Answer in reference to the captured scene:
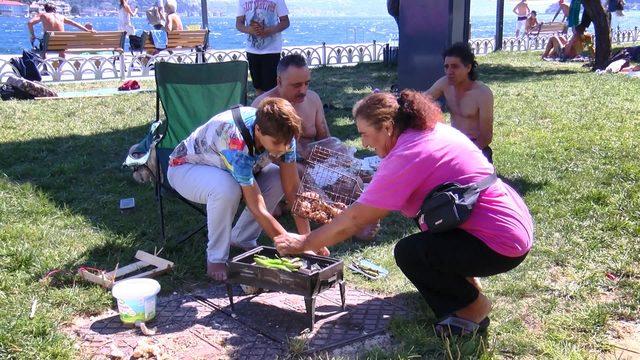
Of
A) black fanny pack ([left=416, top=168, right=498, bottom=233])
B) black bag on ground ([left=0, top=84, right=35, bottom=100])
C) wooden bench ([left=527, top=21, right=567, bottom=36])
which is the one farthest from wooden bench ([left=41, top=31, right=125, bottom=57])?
wooden bench ([left=527, top=21, right=567, bottom=36])

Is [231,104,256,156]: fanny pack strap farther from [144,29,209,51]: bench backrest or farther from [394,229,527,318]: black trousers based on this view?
[144,29,209,51]: bench backrest

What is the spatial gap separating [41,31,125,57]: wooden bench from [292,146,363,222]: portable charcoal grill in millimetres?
9622

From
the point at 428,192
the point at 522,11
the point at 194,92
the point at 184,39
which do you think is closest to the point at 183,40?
the point at 184,39

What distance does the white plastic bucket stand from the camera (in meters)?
3.17

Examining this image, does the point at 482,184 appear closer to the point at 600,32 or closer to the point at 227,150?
the point at 227,150

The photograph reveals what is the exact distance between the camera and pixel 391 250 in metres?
4.24

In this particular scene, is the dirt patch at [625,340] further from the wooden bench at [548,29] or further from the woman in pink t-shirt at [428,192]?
the wooden bench at [548,29]

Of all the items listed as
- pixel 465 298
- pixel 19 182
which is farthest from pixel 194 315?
pixel 19 182

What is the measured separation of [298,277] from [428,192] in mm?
739

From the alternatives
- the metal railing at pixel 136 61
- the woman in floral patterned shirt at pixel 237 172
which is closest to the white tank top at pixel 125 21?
the metal railing at pixel 136 61

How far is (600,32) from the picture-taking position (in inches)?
548

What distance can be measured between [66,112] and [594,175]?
6.44m

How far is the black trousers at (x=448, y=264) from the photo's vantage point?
9.48ft

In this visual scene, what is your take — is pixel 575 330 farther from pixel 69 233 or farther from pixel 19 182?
pixel 19 182
